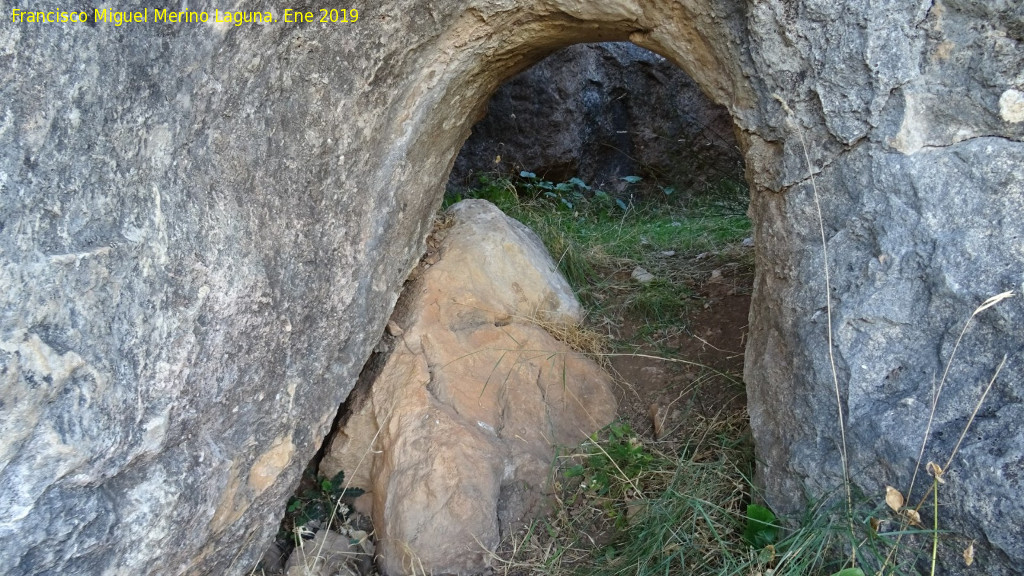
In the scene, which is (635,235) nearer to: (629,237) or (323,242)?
(629,237)

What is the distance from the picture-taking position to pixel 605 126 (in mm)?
5672

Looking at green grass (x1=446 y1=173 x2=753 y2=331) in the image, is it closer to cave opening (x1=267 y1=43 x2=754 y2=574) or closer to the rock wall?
cave opening (x1=267 y1=43 x2=754 y2=574)

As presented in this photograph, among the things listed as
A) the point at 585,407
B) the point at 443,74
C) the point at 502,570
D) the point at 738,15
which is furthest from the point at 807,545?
the point at 443,74

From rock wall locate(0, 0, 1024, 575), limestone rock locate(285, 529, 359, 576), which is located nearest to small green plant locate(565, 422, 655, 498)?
rock wall locate(0, 0, 1024, 575)

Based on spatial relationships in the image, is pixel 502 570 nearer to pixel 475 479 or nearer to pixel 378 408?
pixel 475 479

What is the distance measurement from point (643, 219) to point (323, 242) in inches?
117

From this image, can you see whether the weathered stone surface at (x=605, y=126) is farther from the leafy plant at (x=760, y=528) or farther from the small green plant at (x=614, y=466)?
the leafy plant at (x=760, y=528)

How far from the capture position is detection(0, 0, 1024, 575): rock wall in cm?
151

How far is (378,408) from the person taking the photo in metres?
2.67

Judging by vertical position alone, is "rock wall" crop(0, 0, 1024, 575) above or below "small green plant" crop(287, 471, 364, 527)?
above

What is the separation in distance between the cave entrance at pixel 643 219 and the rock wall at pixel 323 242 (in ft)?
1.71

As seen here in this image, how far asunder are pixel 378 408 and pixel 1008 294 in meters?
1.84

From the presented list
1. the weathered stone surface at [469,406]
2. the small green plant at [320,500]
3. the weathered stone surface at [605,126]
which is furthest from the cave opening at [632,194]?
the small green plant at [320,500]

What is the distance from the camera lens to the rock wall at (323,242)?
59.5 inches
